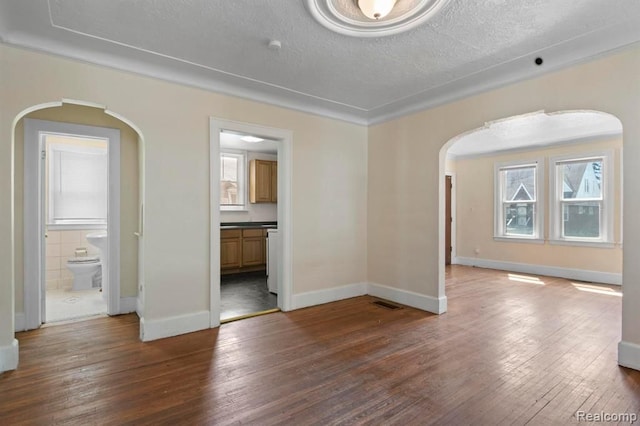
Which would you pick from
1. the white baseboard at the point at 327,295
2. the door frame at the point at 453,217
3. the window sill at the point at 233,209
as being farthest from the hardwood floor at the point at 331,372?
the door frame at the point at 453,217

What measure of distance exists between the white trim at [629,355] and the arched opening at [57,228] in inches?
172

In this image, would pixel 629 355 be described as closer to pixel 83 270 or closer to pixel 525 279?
pixel 525 279

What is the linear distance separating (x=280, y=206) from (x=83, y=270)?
326cm

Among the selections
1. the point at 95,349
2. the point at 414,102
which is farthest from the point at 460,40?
the point at 95,349

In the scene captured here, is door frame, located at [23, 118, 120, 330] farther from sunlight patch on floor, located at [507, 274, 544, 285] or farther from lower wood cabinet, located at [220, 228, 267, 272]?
sunlight patch on floor, located at [507, 274, 544, 285]

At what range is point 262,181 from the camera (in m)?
7.15

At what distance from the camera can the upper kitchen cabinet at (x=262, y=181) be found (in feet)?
23.2

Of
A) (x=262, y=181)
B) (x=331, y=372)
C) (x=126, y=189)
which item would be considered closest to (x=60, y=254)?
(x=126, y=189)

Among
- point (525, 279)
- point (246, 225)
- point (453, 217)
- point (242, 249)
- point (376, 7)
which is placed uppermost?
point (376, 7)

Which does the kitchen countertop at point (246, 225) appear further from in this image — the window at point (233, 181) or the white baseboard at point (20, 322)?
the white baseboard at point (20, 322)

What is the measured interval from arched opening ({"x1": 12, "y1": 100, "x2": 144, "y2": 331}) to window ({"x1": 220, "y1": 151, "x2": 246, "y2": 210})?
2.93 meters

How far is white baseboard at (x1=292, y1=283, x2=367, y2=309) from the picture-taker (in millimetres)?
4156

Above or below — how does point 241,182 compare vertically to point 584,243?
above

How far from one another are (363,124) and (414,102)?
928 millimetres
